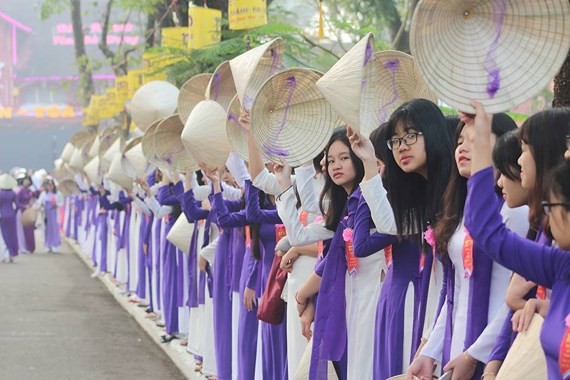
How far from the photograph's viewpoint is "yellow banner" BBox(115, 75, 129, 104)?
21.0 meters

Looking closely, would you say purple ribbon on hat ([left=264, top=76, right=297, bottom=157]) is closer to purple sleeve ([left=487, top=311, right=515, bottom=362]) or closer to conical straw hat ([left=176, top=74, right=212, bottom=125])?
purple sleeve ([left=487, top=311, right=515, bottom=362])

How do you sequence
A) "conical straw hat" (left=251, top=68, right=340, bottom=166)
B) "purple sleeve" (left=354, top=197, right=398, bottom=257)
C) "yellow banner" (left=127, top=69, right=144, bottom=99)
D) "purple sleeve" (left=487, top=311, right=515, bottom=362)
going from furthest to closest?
"yellow banner" (left=127, top=69, right=144, bottom=99), "conical straw hat" (left=251, top=68, right=340, bottom=166), "purple sleeve" (left=354, top=197, right=398, bottom=257), "purple sleeve" (left=487, top=311, right=515, bottom=362)

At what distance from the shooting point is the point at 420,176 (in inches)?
206

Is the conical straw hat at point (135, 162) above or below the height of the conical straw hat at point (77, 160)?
above

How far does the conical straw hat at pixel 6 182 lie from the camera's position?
26733 millimetres

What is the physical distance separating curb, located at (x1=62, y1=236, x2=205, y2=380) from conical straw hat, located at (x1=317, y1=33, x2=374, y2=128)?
4.96 metres

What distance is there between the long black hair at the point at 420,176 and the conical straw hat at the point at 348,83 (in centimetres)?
17

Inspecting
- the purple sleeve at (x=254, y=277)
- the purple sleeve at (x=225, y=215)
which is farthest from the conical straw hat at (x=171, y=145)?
the purple sleeve at (x=254, y=277)

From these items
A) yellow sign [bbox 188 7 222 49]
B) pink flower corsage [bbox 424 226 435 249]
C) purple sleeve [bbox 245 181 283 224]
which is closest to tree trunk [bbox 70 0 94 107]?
yellow sign [bbox 188 7 222 49]

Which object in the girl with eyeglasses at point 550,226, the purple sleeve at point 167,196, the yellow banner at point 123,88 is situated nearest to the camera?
the girl with eyeglasses at point 550,226

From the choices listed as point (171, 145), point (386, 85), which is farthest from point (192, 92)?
point (386, 85)

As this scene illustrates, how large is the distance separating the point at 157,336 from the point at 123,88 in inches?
361

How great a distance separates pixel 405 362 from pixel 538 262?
1.84 meters

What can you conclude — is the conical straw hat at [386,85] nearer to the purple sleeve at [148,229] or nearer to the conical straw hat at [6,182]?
the purple sleeve at [148,229]
